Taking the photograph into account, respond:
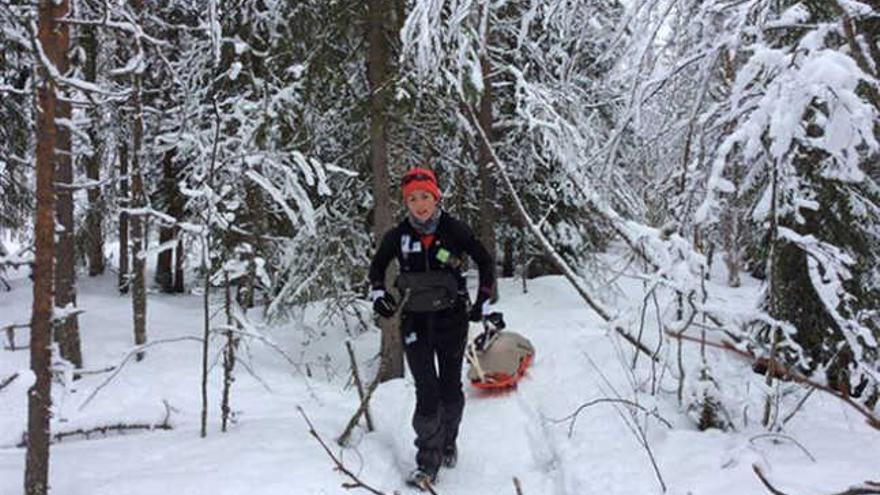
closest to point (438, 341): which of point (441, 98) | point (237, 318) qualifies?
point (237, 318)

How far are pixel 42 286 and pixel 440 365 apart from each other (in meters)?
2.89

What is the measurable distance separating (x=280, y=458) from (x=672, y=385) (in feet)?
11.7

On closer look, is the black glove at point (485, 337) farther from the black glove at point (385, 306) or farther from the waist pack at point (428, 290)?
the black glove at point (385, 306)

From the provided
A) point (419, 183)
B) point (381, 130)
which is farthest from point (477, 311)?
point (381, 130)

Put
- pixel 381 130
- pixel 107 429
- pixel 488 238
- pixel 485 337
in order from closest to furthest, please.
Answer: pixel 485 337, pixel 107 429, pixel 381 130, pixel 488 238

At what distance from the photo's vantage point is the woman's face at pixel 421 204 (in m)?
5.36

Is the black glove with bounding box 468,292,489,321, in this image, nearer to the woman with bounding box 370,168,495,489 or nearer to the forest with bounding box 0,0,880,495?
the woman with bounding box 370,168,495,489

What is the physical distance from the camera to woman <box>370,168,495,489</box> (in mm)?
5395

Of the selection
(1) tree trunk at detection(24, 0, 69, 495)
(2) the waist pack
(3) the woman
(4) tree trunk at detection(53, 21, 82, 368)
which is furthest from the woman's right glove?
(4) tree trunk at detection(53, 21, 82, 368)

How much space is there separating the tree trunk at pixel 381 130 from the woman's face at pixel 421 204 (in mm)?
2652

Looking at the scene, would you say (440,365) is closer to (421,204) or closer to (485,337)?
(485,337)

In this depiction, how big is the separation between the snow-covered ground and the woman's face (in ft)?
5.73

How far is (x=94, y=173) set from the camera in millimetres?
17609

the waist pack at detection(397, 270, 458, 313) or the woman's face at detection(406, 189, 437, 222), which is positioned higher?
the woman's face at detection(406, 189, 437, 222)
